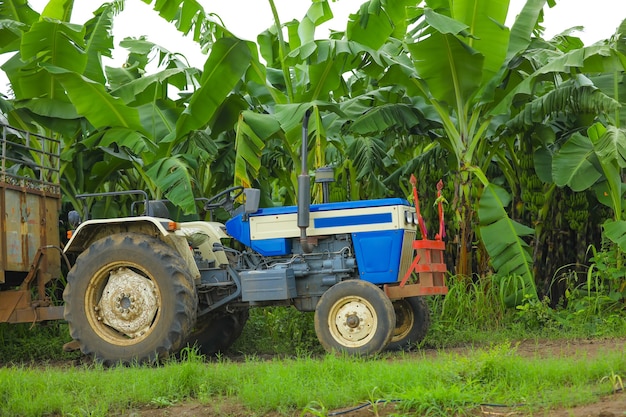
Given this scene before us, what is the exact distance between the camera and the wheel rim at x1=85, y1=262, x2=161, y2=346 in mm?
7641

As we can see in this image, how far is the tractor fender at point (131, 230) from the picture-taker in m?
7.73

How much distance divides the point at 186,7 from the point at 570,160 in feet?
16.7

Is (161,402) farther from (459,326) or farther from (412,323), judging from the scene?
(459,326)

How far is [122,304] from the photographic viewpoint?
304 inches

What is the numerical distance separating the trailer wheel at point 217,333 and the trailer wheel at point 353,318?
66.4 inches

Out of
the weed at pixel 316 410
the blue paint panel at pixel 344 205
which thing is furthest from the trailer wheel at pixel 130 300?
the weed at pixel 316 410

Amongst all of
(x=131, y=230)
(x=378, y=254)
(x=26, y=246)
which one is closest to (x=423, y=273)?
(x=378, y=254)

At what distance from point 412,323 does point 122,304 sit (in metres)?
2.83

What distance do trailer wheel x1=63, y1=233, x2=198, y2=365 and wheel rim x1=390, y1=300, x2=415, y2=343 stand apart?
206cm

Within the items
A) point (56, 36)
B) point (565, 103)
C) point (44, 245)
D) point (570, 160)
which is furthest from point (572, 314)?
point (56, 36)

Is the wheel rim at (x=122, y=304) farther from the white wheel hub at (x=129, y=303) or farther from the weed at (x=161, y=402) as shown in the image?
the weed at (x=161, y=402)

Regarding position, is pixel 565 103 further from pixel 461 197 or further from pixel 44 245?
pixel 44 245

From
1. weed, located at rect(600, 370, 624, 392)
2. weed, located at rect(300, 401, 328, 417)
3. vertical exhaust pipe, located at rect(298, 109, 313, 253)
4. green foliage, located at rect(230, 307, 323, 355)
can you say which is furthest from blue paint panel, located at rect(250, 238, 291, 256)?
weed, located at rect(600, 370, 624, 392)

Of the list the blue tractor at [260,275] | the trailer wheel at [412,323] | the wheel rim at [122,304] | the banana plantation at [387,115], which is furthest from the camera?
the banana plantation at [387,115]
